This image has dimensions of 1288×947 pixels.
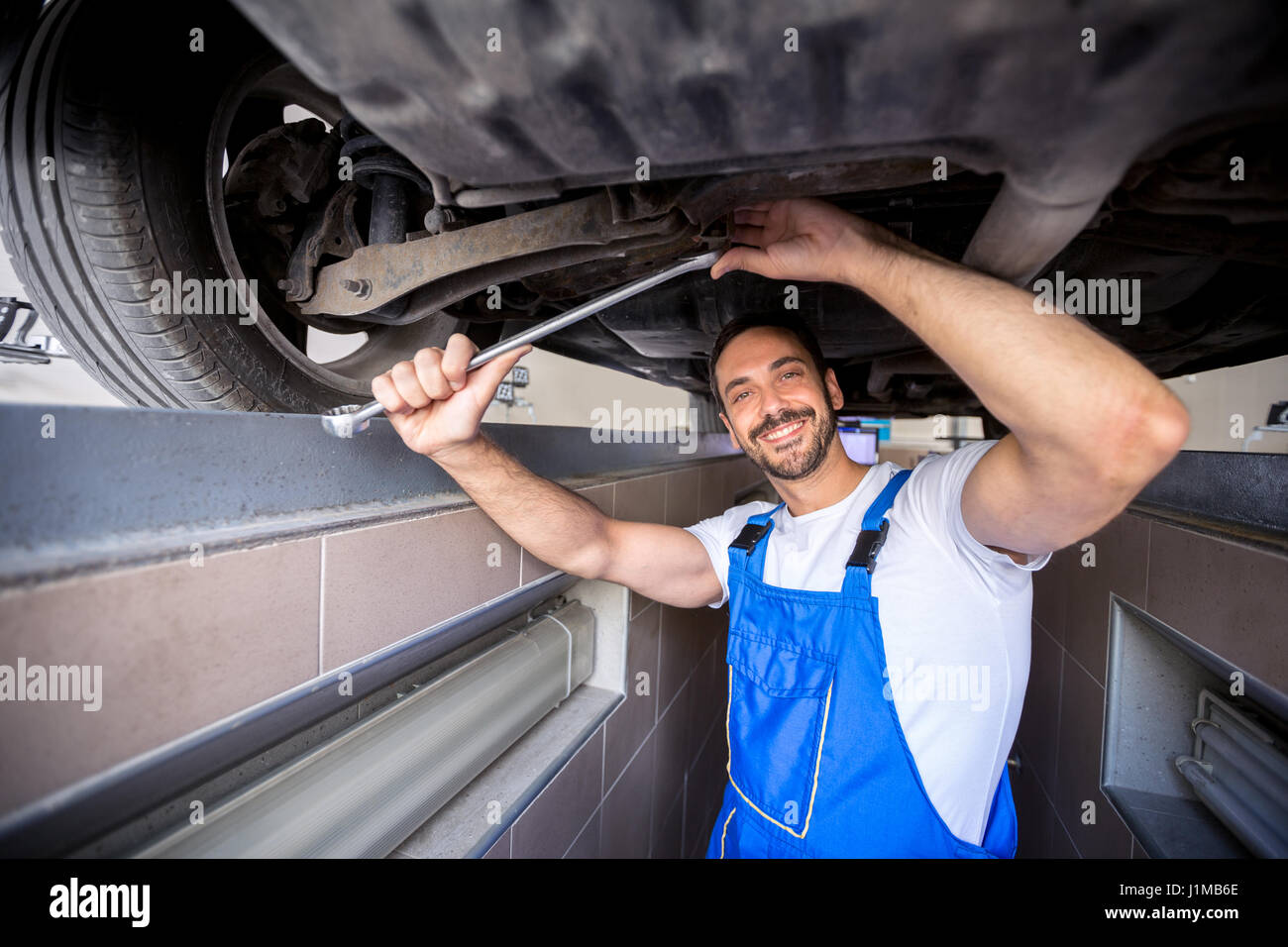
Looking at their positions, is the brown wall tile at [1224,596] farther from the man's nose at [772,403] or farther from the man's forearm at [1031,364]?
the man's nose at [772,403]

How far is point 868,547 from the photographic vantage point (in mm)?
792

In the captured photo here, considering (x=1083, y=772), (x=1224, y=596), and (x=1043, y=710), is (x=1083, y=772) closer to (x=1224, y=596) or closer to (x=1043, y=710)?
(x=1043, y=710)

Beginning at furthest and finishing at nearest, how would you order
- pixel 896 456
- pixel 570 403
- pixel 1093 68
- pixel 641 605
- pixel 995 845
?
1. pixel 570 403
2. pixel 896 456
3. pixel 641 605
4. pixel 995 845
5. pixel 1093 68

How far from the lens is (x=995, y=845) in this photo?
0.79m

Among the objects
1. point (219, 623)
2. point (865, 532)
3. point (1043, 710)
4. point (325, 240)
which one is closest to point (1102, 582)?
point (1043, 710)

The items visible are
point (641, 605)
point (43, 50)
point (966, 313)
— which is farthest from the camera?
point (641, 605)

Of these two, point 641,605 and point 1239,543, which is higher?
point 1239,543

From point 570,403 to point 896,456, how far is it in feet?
10.0

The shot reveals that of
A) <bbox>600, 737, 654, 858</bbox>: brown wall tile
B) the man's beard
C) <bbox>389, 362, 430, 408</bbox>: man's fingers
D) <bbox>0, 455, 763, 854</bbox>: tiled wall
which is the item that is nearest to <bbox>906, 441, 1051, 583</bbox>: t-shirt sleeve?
the man's beard

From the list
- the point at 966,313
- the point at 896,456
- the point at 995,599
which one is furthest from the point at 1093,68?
the point at 896,456

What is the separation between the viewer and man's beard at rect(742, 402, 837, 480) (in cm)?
92
